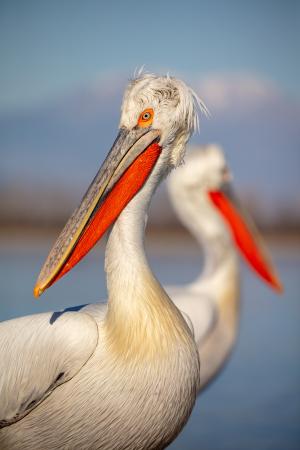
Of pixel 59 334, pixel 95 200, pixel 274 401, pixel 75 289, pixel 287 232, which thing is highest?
pixel 95 200

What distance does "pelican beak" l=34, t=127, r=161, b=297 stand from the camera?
2.75 meters

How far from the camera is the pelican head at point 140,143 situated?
9.46 ft

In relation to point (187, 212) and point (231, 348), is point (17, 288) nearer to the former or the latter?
point (187, 212)

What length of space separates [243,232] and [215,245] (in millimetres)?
465

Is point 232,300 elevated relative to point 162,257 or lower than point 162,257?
elevated

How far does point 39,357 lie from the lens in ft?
9.30

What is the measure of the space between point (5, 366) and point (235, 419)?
3.02m

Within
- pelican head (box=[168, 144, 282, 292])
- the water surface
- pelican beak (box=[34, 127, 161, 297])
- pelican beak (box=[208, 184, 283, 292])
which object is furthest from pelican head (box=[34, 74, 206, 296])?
pelican beak (box=[208, 184, 283, 292])

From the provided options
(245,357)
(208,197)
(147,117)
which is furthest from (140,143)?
(245,357)

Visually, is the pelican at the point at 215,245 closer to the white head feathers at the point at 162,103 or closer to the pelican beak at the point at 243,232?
the pelican beak at the point at 243,232

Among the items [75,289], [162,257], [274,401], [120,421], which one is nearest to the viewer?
[120,421]

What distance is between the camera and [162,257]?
754 inches

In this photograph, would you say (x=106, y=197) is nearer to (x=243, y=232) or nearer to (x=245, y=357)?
(x=243, y=232)

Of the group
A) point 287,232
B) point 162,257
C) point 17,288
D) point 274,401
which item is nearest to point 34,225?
point 162,257
